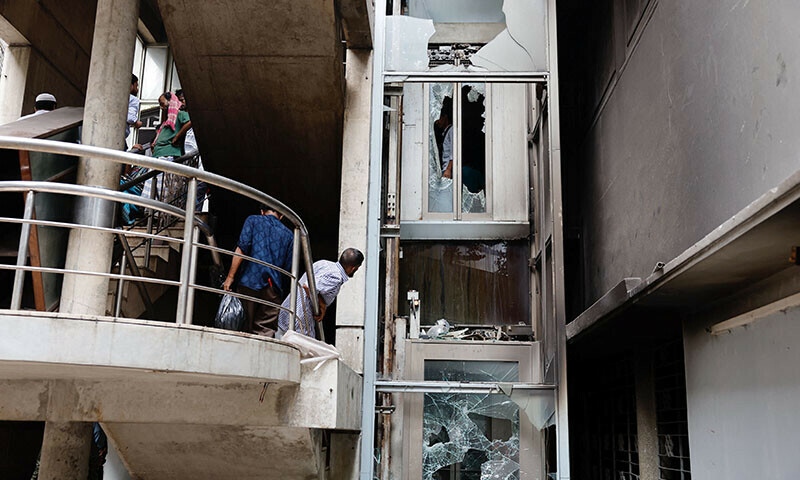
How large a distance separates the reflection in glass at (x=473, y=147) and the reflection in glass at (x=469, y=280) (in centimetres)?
58

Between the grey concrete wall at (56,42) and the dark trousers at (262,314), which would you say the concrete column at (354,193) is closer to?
the dark trousers at (262,314)

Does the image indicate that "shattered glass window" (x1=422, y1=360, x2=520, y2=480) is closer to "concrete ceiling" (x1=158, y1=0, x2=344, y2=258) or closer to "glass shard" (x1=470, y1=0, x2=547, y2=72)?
"concrete ceiling" (x1=158, y1=0, x2=344, y2=258)

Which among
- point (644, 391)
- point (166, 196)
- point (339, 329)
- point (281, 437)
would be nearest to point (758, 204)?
point (281, 437)

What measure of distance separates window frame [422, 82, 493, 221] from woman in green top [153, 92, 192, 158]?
2.97 meters

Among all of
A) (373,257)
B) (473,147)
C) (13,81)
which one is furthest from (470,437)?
(13,81)

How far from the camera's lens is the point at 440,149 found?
393 inches

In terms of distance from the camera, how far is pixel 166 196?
29.8 feet

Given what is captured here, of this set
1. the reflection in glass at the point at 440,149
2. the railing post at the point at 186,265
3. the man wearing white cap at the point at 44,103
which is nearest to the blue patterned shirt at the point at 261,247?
the railing post at the point at 186,265

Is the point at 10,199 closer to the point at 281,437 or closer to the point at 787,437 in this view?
the point at 281,437

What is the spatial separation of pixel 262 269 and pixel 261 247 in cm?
18

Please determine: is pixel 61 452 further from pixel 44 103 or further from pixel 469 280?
pixel 469 280

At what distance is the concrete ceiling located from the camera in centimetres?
755

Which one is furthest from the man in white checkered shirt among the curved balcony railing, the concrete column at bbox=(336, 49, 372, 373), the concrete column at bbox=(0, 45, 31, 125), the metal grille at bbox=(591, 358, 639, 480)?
the concrete column at bbox=(0, 45, 31, 125)

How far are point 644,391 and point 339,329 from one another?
3.58m
